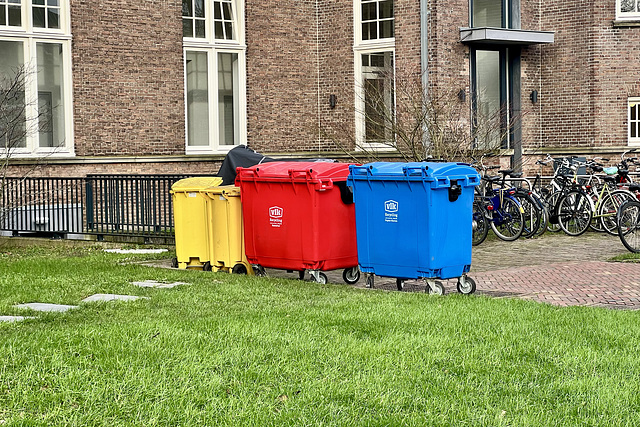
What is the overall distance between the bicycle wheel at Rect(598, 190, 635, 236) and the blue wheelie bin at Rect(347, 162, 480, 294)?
684 cm

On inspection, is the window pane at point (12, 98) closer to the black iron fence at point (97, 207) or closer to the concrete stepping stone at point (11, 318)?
the black iron fence at point (97, 207)

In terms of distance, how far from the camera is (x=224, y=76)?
20844 mm

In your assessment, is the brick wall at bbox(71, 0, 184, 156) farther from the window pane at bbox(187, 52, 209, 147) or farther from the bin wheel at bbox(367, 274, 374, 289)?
the bin wheel at bbox(367, 274, 374, 289)

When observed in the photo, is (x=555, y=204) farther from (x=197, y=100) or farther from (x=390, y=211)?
(x=197, y=100)

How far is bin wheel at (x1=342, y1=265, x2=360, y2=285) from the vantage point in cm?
1071

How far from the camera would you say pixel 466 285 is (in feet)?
32.0

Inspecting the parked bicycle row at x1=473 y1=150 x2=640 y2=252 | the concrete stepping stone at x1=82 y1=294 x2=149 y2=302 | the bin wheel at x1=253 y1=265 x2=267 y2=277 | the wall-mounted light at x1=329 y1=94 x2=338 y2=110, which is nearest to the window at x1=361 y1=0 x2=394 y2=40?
the wall-mounted light at x1=329 y1=94 x2=338 y2=110

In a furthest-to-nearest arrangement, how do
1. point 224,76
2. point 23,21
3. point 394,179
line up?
point 224,76, point 23,21, point 394,179

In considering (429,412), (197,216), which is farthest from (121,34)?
(429,412)

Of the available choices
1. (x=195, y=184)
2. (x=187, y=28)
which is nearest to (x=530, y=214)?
(x=195, y=184)

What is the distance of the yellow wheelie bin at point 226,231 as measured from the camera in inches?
441

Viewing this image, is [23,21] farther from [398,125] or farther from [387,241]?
[387,241]

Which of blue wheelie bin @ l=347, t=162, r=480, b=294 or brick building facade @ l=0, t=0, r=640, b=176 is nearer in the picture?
blue wheelie bin @ l=347, t=162, r=480, b=294

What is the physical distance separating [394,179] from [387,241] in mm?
658
